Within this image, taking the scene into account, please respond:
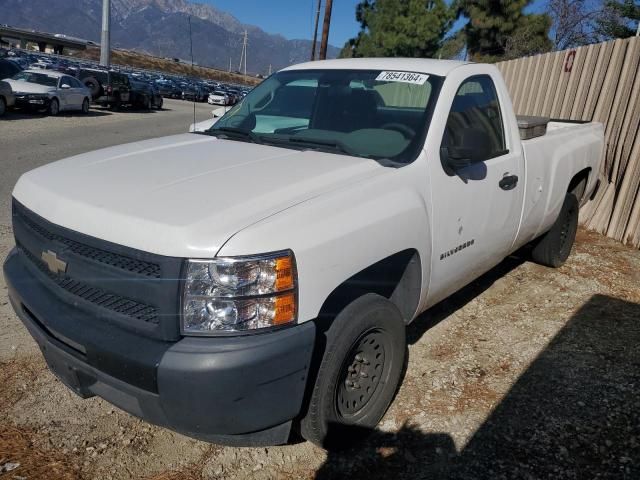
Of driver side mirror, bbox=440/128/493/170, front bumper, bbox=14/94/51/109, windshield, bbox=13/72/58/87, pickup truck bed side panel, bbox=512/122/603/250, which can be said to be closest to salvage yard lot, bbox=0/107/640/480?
pickup truck bed side panel, bbox=512/122/603/250

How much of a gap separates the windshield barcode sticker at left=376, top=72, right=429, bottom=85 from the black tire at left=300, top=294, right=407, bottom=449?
1570 mm

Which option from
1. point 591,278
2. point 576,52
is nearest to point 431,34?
point 576,52

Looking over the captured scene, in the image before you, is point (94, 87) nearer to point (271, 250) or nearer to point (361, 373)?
point (361, 373)

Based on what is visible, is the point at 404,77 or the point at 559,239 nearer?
the point at 404,77

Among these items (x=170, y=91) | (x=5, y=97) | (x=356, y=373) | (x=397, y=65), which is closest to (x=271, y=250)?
(x=356, y=373)

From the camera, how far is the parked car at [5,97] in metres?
16.1

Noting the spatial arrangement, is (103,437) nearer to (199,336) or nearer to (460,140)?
(199,336)

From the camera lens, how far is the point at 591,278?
5.39 metres

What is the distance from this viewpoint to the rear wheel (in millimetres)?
18391

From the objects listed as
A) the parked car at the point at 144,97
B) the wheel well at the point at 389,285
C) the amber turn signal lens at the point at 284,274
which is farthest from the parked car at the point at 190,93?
the amber turn signal lens at the point at 284,274

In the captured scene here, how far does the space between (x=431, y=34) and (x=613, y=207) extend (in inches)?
1113

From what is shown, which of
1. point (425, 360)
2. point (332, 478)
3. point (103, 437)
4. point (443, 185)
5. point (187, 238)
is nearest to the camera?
point (187, 238)

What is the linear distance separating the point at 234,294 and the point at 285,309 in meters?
0.22

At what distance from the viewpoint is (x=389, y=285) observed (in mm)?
3006
